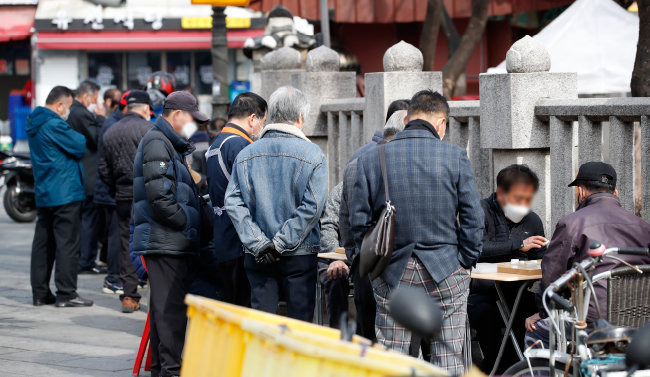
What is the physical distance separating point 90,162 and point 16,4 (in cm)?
1498

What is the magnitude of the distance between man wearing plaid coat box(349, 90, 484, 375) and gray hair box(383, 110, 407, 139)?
1.05 m

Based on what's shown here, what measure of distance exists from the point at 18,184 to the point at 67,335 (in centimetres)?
871

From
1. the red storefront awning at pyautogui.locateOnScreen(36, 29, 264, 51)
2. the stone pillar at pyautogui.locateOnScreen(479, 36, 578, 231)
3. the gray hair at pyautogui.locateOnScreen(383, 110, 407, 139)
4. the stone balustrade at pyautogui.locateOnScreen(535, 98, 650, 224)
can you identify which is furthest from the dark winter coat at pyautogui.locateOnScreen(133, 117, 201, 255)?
the red storefront awning at pyautogui.locateOnScreen(36, 29, 264, 51)

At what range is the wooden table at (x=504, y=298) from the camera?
6.55m

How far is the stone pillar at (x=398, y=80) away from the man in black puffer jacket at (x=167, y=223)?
2.37 metres

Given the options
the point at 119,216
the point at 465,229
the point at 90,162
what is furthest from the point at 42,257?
the point at 465,229

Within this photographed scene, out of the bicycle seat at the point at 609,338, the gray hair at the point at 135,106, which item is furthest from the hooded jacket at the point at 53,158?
the bicycle seat at the point at 609,338

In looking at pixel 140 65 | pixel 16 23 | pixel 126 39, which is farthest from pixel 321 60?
pixel 16 23

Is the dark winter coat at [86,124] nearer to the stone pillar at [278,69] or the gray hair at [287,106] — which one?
the stone pillar at [278,69]

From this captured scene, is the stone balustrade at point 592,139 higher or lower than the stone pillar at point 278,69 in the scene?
lower

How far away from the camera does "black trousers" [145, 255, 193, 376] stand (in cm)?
713

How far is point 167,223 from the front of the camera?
280 inches

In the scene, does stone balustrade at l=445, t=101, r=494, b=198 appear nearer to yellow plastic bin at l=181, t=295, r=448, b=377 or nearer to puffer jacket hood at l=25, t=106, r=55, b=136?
puffer jacket hood at l=25, t=106, r=55, b=136

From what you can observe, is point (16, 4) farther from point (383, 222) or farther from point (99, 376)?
point (383, 222)
